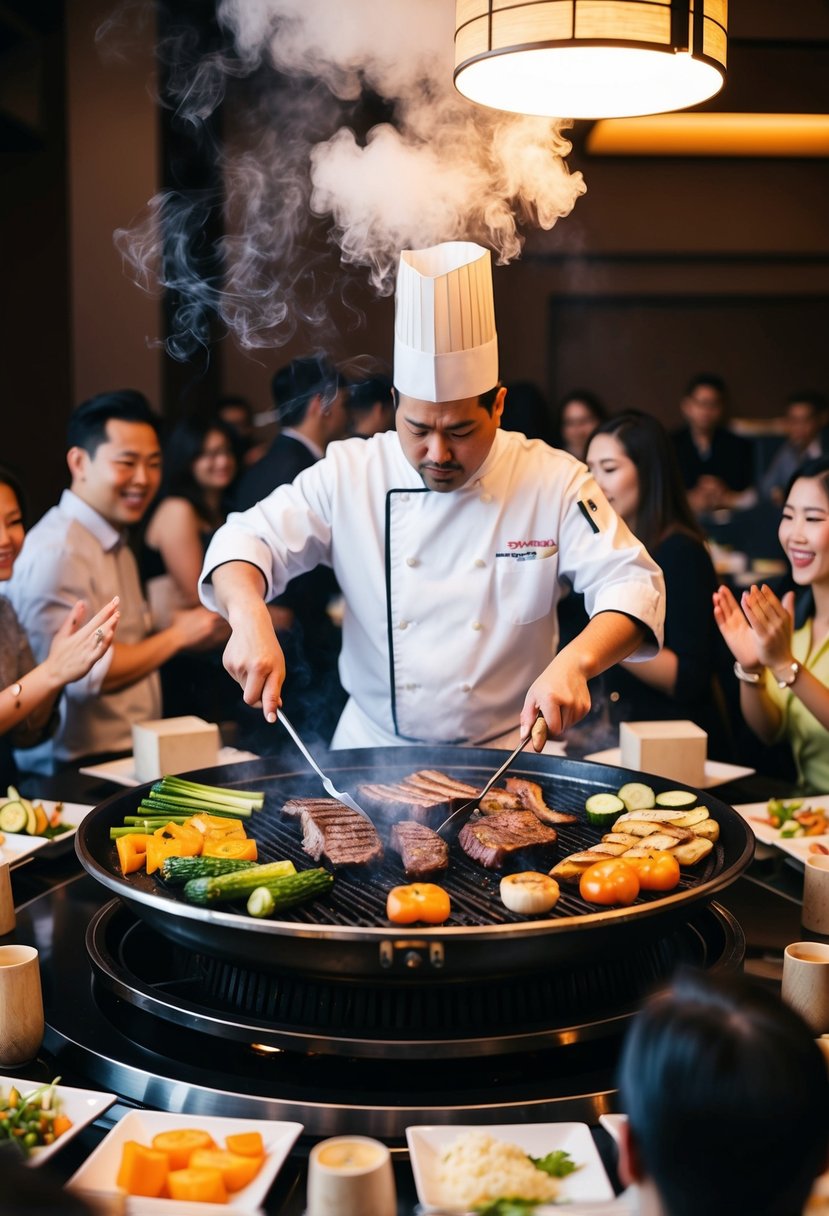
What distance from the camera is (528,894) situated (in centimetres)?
213

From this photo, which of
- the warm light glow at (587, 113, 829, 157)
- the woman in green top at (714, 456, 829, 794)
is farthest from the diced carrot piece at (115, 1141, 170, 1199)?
the warm light glow at (587, 113, 829, 157)

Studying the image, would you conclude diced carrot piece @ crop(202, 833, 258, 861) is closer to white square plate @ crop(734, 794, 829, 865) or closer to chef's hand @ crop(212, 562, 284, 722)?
chef's hand @ crop(212, 562, 284, 722)

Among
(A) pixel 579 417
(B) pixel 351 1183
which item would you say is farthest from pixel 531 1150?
(A) pixel 579 417

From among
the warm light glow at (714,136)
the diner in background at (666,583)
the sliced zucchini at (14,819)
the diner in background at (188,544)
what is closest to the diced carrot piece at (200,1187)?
the sliced zucchini at (14,819)

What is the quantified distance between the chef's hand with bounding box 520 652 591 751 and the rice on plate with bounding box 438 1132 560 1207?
999 mm

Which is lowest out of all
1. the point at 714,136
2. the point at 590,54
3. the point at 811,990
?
the point at 811,990

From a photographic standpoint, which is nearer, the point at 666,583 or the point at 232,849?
the point at 232,849

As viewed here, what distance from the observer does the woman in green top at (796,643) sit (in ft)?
12.0

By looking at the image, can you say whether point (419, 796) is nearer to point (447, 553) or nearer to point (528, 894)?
point (528, 894)

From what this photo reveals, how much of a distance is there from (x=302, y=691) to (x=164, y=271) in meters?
3.36

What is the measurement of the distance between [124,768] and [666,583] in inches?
85.7

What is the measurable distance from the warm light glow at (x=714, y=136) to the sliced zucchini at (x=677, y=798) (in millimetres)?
6579

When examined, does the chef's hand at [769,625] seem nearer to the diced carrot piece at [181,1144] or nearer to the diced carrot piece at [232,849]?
the diced carrot piece at [232,849]

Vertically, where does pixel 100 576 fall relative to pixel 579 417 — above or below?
below
